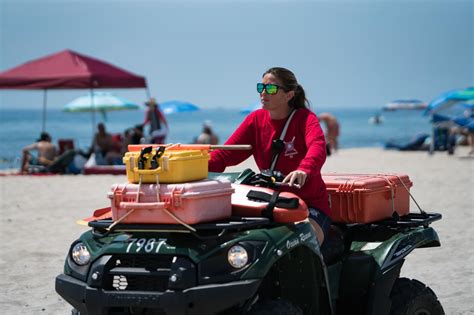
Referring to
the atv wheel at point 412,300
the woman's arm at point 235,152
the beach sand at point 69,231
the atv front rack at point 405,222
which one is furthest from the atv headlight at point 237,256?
the beach sand at point 69,231

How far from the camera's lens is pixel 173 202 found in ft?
15.2

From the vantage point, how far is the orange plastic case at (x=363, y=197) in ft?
19.1

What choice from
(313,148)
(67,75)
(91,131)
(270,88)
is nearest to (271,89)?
(270,88)

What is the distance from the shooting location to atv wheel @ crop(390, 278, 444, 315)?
564 cm

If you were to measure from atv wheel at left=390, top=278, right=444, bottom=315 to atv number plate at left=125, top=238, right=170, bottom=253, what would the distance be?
1686 mm

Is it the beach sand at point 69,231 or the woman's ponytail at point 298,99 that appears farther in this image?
the beach sand at point 69,231

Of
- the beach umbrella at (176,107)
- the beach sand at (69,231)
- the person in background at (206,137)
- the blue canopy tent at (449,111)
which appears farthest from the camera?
the beach umbrella at (176,107)

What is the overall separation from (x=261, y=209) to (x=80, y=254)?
38.7 inches

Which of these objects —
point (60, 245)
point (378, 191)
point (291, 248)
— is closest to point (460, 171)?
point (60, 245)

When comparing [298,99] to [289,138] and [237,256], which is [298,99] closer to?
[289,138]

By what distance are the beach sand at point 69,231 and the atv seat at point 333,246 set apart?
→ 5.41 feet

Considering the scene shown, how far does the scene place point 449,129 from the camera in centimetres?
3031

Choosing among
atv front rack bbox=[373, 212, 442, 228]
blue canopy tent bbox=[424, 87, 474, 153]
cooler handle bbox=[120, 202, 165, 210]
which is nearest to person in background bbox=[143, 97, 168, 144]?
blue canopy tent bbox=[424, 87, 474, 153]

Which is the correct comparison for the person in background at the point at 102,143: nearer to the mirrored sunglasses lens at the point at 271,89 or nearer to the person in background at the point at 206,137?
the person in background at the point at 206,137
